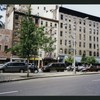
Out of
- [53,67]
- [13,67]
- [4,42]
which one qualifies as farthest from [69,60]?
[13,67]

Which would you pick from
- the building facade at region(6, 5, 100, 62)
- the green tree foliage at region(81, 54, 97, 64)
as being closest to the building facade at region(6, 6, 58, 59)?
the building facade at region(6, 5, 100, 62)

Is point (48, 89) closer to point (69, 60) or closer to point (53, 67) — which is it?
point (53, 67)

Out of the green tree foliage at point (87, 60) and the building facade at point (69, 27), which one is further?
the building facade at point (69, 27)

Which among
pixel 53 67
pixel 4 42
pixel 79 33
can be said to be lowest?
pixel 53 67

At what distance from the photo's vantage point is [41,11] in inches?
3000

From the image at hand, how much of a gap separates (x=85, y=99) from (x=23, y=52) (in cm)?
1560

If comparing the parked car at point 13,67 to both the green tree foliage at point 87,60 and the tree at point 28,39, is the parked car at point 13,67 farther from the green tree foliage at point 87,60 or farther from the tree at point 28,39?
the green tree foliage at point 87,60

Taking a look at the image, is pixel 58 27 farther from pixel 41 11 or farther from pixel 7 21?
pixel 7 21

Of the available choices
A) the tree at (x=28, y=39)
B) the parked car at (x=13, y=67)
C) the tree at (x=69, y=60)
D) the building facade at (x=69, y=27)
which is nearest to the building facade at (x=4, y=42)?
the building facade at (x=69, y=27)

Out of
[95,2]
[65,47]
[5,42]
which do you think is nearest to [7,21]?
[5,42]

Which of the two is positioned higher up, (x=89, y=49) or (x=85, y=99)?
(x=89, y=49)

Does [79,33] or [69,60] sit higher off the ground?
[79,33]

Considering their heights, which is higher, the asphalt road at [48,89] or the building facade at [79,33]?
the building facade at [79,33]

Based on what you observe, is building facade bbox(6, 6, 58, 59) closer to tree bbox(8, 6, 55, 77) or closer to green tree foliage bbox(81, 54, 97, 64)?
green tree foliage bbox(81, 54, 97, 64)
